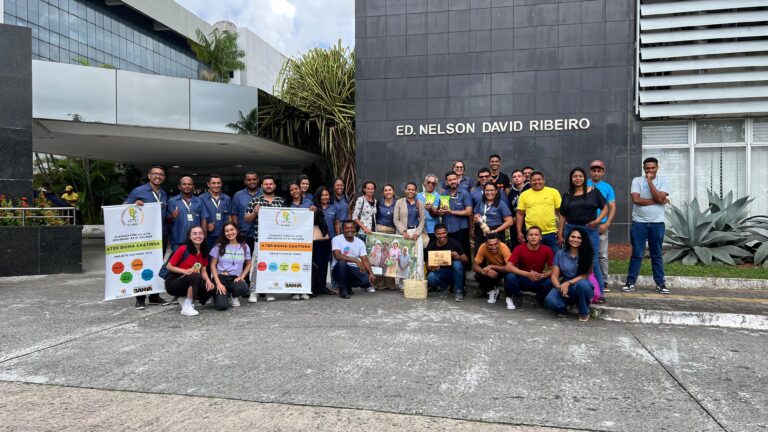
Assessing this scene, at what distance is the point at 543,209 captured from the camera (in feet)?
22.0

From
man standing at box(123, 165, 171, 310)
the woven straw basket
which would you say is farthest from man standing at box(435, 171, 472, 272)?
man standing at box(123, 165, 171, 310)

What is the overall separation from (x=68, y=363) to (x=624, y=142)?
1070 cm

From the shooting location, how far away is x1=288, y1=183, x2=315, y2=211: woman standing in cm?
720

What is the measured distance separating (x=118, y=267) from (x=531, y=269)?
5.12 meters

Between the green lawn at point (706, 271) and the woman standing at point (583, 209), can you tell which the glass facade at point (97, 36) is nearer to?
the woman standing at point (583, 209)

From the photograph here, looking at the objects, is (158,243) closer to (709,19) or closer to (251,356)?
(251,356)

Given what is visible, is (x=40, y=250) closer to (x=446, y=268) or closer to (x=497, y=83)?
(x=446, y=268)

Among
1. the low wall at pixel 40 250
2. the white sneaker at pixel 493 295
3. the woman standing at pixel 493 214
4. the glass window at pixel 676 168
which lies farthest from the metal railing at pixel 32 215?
the glass window at pixel 676 168

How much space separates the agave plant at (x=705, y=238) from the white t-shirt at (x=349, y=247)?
541cm

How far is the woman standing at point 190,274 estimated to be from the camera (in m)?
6.09

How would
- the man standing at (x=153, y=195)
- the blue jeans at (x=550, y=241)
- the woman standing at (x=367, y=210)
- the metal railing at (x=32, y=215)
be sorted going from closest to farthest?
the man standing at (x=153, y=195) → the blue jeans at (x=550, y=241) → the woman standing at (x=367, y=210) → the metal railing at (x=32, y=215)

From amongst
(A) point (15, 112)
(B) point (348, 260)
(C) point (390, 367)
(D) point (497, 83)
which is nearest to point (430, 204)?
(B) point (348, 260)

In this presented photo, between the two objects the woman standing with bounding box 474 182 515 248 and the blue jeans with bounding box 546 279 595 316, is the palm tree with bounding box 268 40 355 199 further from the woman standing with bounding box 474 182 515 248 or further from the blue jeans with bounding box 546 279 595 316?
the blue jeans with bounding box 546 279 595 316

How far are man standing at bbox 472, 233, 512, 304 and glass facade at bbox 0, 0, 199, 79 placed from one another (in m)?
28.1
